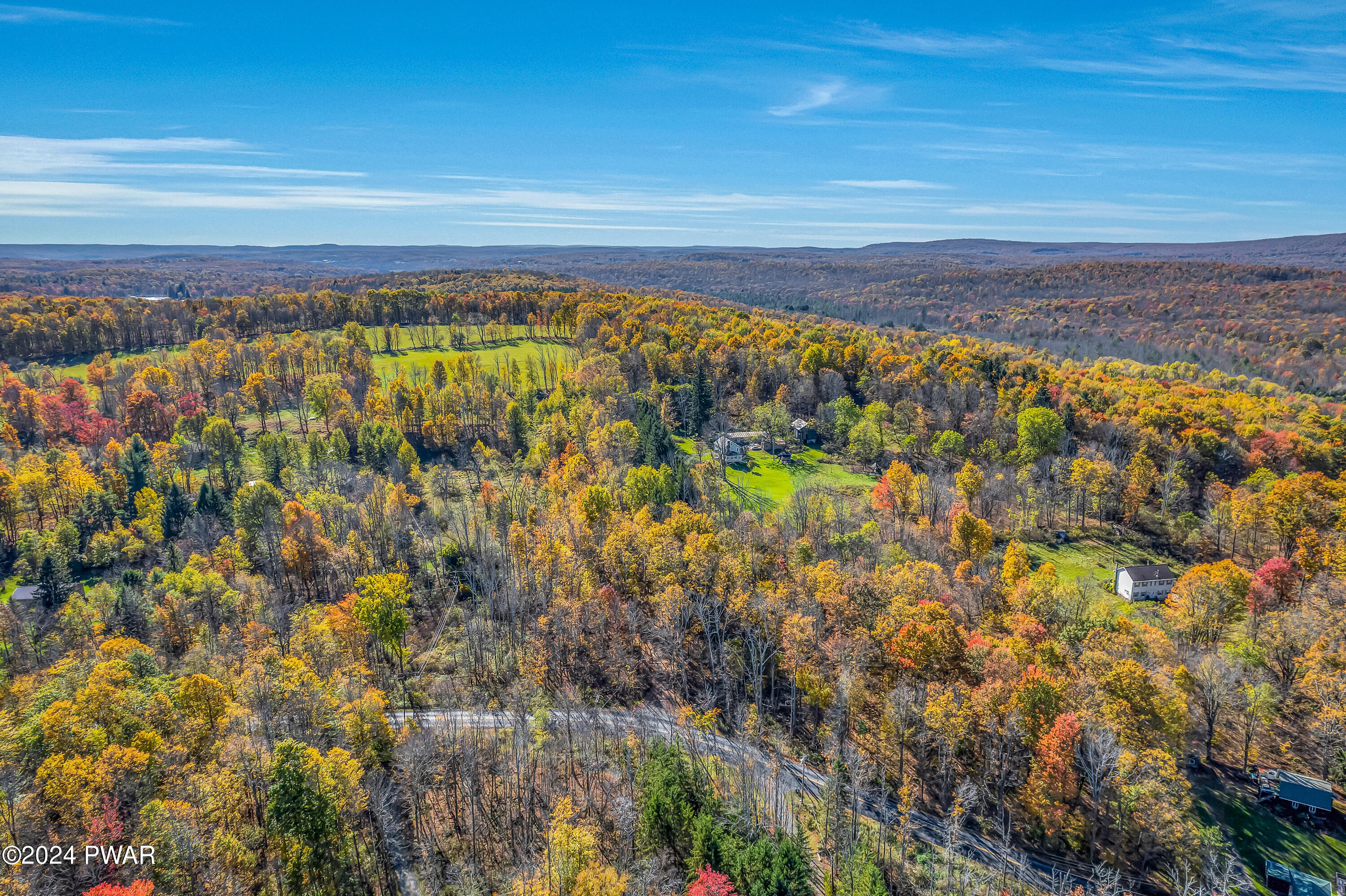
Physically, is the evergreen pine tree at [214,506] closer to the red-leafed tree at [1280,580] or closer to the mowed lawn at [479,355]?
the mowed lawn at [479,355]

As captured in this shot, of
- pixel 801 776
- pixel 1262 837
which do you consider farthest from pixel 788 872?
pixel 1262 837

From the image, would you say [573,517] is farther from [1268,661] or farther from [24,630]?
[1268,661]

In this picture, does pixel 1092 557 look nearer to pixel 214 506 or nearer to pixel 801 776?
pixel 801 776

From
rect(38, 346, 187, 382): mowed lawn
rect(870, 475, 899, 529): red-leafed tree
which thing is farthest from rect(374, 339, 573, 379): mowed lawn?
rect(870, 475, 899, 529): red-leafed tree

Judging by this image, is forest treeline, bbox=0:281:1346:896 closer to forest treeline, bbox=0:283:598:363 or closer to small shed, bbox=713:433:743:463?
small shed, bbox=713:433:743:463

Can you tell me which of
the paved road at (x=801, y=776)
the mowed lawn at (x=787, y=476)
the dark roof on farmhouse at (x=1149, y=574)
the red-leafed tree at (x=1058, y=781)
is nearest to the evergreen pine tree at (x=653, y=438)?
the mowed lawn at (x=787, y=476)
